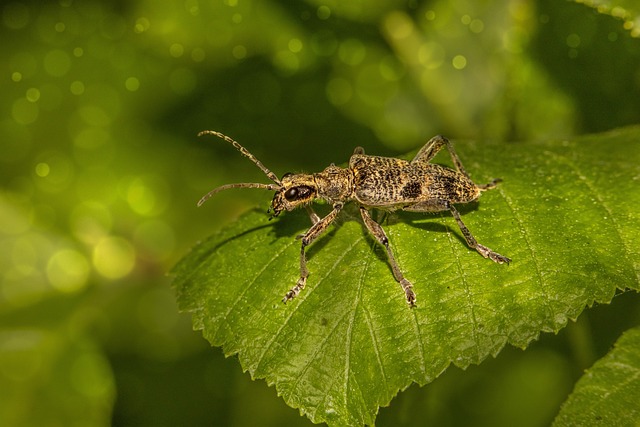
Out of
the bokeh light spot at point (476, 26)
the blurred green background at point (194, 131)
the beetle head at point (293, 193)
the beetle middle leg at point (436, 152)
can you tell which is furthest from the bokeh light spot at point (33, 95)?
the bokeh light spot at point (476, 26)

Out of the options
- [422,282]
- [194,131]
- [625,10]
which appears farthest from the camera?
[194,131]

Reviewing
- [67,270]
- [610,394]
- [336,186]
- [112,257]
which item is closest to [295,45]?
[336,186]

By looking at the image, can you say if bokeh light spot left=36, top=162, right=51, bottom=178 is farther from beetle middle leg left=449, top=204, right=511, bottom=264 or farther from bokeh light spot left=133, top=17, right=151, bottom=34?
beetle middle leg left=449, top=204, right=511, bottom=264

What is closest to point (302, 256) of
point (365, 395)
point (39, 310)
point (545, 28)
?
point (365, 395)

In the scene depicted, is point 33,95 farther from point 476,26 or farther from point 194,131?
point 476,26

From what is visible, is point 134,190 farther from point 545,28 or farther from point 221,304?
point 545,28
